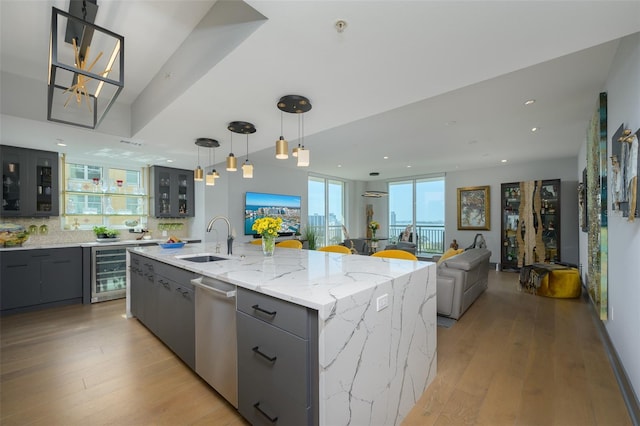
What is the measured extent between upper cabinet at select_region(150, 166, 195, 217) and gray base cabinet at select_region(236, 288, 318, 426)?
4504mm

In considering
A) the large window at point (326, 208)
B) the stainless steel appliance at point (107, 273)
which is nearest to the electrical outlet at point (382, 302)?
the stainless steel appliance at point (107, 273)

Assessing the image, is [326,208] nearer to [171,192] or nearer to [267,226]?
[171,192]

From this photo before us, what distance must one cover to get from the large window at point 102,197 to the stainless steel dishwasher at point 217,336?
413 cm

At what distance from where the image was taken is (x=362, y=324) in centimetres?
146

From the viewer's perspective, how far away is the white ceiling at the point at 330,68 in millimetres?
1506

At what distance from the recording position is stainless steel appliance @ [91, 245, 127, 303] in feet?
14.3

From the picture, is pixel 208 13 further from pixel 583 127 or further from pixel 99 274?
pixel 583 127

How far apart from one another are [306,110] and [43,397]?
3.07 meters

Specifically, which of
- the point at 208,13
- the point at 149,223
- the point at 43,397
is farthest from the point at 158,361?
the point at 149,223

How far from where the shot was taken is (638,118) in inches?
67.7

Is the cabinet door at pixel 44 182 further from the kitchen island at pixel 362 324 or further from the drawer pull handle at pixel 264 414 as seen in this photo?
the drawer pull handle at pixel 264 414

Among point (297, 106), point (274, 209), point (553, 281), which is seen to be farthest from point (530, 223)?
point (297, 106)

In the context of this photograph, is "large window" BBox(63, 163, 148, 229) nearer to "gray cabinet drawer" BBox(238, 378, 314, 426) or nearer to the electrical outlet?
"gray cabinet drawer" BBox(238, 378, 314, 426)

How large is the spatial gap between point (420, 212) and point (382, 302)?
24.7 feet
